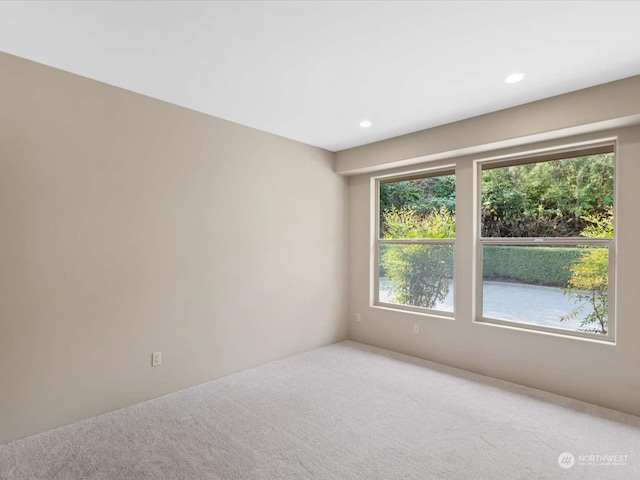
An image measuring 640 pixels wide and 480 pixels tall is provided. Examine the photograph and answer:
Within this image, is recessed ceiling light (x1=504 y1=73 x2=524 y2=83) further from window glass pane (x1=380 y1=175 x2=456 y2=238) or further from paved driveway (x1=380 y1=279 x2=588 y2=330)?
paved driveway (x1=380 y1=279 x2=588 y2=330)

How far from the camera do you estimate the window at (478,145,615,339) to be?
295cm

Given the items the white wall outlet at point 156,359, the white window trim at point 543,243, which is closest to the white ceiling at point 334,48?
the white window trim at point 543,243

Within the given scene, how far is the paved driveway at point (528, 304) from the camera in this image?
3.14 meters

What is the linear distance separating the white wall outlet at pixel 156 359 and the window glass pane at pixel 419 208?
292 cm

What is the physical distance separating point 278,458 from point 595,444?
2067 millimetres

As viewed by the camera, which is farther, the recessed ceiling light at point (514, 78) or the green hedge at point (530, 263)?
the green hedge at point (530, 263)

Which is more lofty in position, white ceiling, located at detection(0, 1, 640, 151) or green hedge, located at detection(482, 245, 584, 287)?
white ceiling, located at detection(0, 1, 640, 151)

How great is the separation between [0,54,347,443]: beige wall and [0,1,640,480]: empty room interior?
0.02 meters

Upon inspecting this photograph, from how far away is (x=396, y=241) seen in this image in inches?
172

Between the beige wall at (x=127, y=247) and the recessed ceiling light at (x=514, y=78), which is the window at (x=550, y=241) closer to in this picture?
the recessed ceiling light at (x=514, y=78)

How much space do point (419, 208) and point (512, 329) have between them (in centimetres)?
164

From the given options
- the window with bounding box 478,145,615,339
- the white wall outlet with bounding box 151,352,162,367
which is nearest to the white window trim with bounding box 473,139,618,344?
the window with bounding box 478,145,615,339

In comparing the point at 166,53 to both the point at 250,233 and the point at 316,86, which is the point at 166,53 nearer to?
the point at 316,86

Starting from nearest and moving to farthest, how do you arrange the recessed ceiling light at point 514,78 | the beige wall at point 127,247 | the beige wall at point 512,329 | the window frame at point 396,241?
the beige wall at point 127,247, the recessed ceiling light at point 514,78, the beige wall at point 512,329, the window frame at point 396,241
